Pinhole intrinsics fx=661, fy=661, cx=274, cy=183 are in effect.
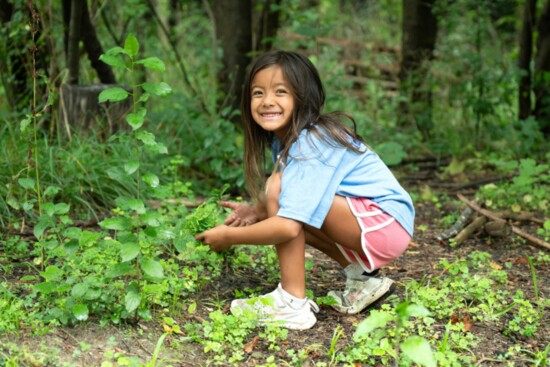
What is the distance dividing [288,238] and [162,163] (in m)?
2.05

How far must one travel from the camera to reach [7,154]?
13.4 feet

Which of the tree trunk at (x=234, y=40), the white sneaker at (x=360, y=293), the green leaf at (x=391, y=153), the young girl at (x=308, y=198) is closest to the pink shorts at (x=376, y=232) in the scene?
the young girl at (x=308, y=198)

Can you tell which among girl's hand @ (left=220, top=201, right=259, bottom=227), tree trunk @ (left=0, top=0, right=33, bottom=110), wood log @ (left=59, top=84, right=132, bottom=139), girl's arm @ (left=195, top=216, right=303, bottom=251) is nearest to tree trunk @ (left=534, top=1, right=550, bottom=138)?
wood log @ (left=59, top=84, right=132, bottom=139)

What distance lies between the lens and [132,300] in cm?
245

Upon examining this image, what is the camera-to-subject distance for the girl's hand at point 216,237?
279 cm

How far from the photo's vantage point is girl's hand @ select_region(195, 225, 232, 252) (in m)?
2.79

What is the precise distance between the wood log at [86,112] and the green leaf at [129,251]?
2.51 metres

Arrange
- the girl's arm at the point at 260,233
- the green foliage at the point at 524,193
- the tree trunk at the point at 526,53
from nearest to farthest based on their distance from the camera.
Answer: the girl's arm at the point at 260,233, the green foliage at the point at 524,193, the tree trunk at the point at 526,53

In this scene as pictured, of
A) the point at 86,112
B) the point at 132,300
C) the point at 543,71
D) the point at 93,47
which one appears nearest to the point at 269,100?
the point at 132,300

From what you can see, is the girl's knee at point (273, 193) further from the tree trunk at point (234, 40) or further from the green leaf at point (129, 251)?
the tree trunk at point (234, 40)

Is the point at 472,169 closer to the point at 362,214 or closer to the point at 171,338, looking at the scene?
the point at 362,214

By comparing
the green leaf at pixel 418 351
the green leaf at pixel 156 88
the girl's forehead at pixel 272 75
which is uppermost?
the green leaf at pixel 156 88

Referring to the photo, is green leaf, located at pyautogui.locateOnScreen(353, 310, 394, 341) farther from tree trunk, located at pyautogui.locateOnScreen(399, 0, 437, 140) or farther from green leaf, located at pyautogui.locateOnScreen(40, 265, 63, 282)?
tree trunk, located at pyautogui.locateOnScreen(399, 0, 437, 140)

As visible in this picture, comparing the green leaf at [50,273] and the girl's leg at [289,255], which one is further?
the girl's leg at [289,255]
